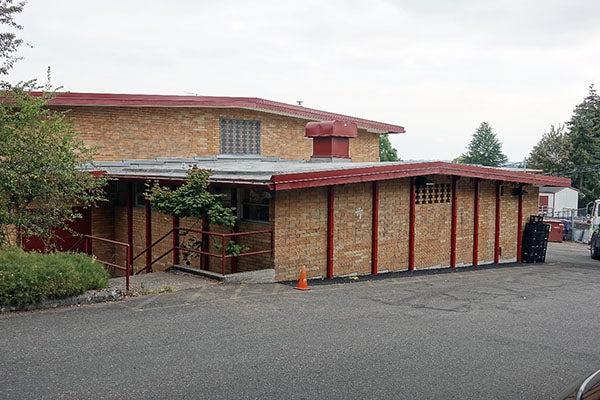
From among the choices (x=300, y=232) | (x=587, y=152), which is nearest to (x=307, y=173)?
(x=300, y=232)

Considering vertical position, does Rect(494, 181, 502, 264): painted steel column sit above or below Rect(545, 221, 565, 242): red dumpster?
above

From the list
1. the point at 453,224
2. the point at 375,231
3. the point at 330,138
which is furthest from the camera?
the point at 330,138

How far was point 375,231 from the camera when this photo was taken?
1625 centimetres

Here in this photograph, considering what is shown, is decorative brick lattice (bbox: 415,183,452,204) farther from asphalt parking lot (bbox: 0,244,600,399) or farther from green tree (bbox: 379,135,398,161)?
green tree (bbox: 379,135,398,161)

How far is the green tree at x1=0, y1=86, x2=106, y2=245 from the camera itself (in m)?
11.9

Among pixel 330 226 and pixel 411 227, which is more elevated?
pixel 330 226

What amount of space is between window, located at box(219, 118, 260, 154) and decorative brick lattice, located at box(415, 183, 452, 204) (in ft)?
27.2

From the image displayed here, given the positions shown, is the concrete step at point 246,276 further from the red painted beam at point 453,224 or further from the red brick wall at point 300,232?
the red painted beam at point 453,224

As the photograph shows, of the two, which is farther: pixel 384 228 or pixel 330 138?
pixel 330 138

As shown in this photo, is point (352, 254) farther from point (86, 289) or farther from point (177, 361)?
point (177, 361)

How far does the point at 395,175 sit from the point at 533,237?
792cm

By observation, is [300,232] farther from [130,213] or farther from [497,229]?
[497,229]

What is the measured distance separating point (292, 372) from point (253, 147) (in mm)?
17107

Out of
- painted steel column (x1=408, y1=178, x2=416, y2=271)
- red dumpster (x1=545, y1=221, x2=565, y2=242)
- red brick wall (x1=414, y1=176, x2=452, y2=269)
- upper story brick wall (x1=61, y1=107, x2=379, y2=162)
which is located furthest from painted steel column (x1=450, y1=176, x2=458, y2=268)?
red dumpster (x1=545, y1=221, x2=565, y2=242)
